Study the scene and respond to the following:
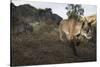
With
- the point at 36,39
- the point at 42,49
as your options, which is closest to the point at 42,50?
the point at 42,49

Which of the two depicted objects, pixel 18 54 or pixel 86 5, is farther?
pixel 86 5

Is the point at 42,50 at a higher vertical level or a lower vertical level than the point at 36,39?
lower

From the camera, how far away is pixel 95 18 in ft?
8.75

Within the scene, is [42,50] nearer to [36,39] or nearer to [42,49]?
[42,49]

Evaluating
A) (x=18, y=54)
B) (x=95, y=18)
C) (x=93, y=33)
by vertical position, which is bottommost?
A: (x=18, y=54)

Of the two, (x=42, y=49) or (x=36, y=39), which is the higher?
(x=36, y=39)

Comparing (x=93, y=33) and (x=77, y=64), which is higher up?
(x=93, y=33)
